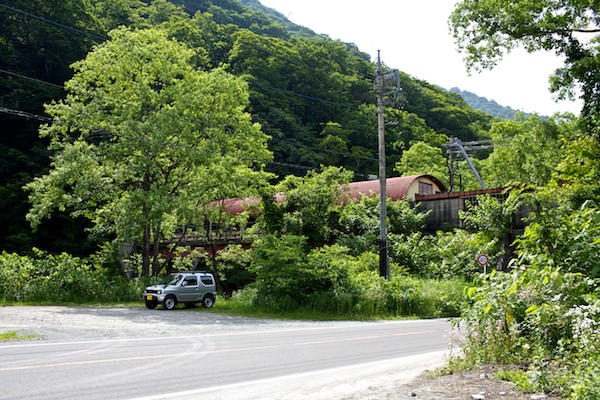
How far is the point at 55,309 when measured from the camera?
66.2 ft

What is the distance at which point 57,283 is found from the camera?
2352cm

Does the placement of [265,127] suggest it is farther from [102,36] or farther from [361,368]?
[361,368]

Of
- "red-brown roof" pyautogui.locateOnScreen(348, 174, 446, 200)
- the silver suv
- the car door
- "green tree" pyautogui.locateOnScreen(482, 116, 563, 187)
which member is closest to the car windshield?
the silver suv

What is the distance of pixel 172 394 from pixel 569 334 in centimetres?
529

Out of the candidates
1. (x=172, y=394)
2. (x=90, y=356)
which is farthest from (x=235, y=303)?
(x=172, y=394)

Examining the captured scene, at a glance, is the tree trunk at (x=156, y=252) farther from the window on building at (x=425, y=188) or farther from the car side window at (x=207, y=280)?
the window on building at (x=425, y=188)

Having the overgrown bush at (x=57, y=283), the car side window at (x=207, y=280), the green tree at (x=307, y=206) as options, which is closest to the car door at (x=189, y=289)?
the car side window at (x=207, y=280)

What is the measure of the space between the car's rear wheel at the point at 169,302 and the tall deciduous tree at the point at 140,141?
3.78 m

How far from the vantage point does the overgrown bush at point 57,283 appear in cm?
2242

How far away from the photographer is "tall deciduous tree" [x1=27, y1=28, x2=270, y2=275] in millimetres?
24359

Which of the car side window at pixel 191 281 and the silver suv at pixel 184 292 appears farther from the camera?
the car side window at pixel 191 281

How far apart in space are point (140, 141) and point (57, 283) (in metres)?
7.60

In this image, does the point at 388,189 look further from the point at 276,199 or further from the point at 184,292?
the point at 184,292

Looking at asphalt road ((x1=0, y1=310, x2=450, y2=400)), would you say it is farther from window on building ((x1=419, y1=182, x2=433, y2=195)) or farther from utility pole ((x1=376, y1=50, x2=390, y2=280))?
window on building ((x1=419, y1=182, x2=433, y2=195))
